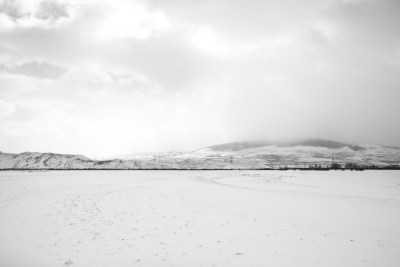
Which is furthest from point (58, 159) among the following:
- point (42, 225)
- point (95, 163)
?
point (42, 225)

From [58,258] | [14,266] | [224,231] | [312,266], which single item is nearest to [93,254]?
[58,258]

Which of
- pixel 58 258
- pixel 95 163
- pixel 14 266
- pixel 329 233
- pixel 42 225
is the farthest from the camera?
pixel 95 163

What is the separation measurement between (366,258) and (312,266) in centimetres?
230

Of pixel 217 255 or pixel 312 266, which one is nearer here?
pixel 312 266

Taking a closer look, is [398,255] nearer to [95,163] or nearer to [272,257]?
[272,257]

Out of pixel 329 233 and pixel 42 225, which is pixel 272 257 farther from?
pixel 42 225

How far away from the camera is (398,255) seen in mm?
9914

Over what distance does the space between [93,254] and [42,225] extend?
6.01 metres

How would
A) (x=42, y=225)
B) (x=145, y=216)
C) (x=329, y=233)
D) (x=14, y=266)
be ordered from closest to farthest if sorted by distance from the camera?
(x=14, y=266), (x=329, y=233), (x=42, y=225), (x=145, y=216)

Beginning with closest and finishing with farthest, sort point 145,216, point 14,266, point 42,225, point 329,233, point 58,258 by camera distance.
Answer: point 14,266 → point 58,258 → point 329,233 → point 42,225 → point 145,216

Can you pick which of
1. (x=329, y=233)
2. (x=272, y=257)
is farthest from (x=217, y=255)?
(x=329, y=233)

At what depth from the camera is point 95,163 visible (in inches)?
6181

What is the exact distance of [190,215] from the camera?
16875mm

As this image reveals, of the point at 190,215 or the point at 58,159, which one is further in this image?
the point at 58,159
